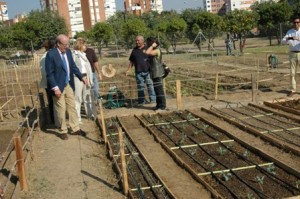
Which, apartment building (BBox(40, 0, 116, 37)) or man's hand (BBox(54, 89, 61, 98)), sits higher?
apartment building (BBox(40, 0, 116, 37))

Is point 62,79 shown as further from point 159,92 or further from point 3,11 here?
point 3,11

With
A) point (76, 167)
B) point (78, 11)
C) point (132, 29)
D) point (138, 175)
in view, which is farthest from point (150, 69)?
point (78, 11)

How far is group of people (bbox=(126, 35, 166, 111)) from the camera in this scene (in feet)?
25.9

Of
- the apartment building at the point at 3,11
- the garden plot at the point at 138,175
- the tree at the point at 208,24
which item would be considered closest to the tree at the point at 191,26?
the tree at the point at 208,24

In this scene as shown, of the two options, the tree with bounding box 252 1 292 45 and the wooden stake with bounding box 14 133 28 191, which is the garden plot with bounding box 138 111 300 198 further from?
the tree with bounding box 252 1 292 45

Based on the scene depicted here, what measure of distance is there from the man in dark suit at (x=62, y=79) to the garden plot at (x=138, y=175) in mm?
771

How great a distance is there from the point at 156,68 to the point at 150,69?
0.51 feet

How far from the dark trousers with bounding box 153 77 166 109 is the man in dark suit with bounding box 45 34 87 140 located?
1.79 m

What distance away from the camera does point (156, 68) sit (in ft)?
26.4

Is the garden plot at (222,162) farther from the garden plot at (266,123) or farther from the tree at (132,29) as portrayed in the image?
the tree at (132,29)

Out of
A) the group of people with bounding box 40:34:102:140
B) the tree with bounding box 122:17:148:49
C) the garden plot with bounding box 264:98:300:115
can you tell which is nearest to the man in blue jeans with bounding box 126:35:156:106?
the group of people with bounding box 40:34:102:140

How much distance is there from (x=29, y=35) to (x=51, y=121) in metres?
30.8

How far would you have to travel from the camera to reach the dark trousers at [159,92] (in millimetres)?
8008

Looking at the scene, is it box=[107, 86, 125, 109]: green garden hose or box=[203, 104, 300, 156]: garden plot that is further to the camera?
box=[107, 86, 125, 109]: green garden hose
